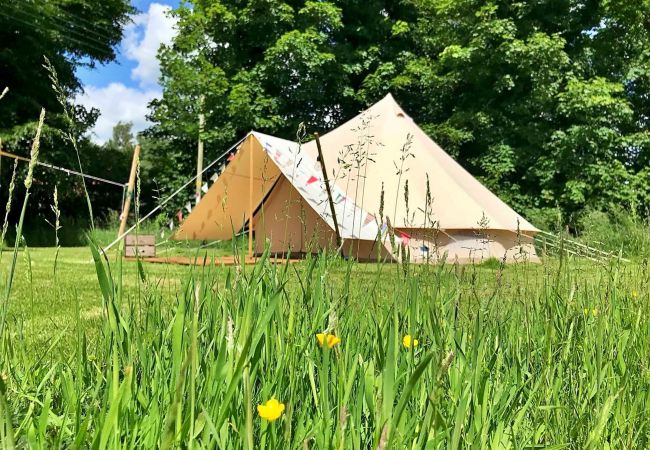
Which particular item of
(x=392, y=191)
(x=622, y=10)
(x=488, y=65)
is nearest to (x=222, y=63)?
(x=488, y=65)

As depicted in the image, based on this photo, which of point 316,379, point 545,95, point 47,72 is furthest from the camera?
point 47,72

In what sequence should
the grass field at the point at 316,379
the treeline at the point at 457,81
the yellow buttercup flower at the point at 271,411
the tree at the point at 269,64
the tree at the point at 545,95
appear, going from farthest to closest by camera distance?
the tree at the point at 269,64
the treeline at the point at 457,81
the tree at the point at 545,95
the grass field at the point at 316,379
the yellow buttercup flower at the point at 271,411

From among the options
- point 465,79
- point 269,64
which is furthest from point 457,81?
point 269,64

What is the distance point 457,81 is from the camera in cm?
1360

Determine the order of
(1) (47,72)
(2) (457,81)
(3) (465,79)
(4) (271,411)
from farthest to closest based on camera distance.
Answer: (1) (47,72), (2) (457,81), (3) (465,79), (4) (271,411)

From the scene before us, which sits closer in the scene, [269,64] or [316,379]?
[316,379]

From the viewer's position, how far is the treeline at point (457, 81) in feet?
39.8

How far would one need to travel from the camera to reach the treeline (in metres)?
12.1

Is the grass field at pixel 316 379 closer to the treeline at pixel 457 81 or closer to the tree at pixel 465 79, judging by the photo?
the treeline at pixel 457 81

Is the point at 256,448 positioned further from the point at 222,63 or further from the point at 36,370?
the point at 222,63

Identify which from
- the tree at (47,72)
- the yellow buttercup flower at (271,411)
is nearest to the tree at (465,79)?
the tree at (47,72)

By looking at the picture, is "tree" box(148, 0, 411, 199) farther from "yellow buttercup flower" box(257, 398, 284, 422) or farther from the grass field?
"yellow buttercup flower" box(257, 398, 284, 422)

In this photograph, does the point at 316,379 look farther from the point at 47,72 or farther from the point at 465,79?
the point at 47,72

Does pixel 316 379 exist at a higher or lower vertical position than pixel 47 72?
lower
